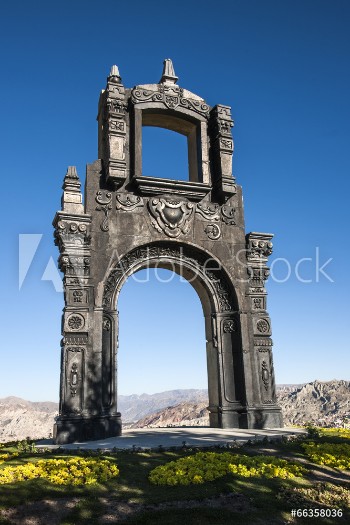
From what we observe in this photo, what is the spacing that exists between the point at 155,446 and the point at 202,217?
8.41 metres

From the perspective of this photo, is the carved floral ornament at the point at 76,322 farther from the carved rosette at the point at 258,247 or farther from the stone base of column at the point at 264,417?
the carved rosette at the point at 258,247

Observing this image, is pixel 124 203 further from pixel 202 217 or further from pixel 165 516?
pixel 165 516

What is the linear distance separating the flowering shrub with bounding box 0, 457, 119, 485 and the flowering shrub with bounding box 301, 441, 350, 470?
166 inches

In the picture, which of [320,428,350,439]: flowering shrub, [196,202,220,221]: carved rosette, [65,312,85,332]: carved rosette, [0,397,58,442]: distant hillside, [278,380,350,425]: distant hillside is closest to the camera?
[320,428,350,439]: flowering shrub

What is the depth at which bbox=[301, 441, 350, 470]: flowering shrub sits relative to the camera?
9070 millimetres

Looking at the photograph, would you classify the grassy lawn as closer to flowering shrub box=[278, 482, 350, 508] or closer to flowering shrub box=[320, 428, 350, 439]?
flowering shrub box=[278, 482, 350, 508]

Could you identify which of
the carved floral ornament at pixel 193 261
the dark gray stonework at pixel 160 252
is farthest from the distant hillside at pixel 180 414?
the carved floral ornament at pixel 193 261

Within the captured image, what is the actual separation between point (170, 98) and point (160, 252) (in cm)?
615

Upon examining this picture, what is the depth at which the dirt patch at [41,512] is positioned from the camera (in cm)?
617

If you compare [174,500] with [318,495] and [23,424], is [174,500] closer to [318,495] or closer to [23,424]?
[318,495]

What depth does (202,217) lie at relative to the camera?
16.3 metres

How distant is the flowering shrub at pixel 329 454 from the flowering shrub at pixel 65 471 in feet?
13.8

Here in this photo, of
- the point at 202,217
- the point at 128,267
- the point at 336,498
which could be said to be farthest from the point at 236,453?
the point at 202,217

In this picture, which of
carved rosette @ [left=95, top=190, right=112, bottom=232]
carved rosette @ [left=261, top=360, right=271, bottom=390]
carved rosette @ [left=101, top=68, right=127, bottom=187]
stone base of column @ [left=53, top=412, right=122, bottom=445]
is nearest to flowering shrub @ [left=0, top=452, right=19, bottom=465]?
stone base of column @ [left=53, top=412, right=122, bottom=445]
